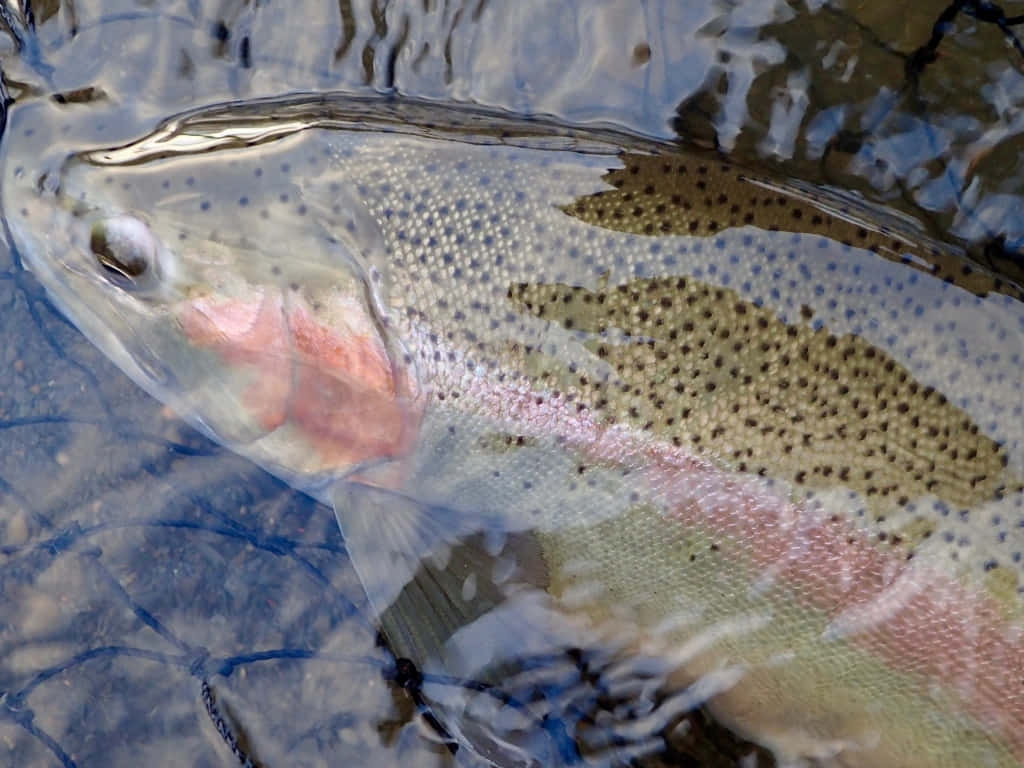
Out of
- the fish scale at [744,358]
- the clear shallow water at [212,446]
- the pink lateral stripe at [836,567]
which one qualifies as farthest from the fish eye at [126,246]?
the pink lateral stripe at [836,567]

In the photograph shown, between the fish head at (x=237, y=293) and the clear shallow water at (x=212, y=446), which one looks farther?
the clear shallow water at (x=212, y=446)

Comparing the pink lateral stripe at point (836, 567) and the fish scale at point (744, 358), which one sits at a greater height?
the fish scale at point (744, 358)

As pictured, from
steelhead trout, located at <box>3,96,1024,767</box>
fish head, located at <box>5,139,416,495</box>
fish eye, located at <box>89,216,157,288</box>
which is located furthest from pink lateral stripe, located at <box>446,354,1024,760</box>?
fish eye, located at <box>89,216,157,288</box>

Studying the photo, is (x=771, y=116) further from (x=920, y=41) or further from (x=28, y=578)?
(x=28, y=578)

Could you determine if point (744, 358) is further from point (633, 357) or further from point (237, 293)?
point (237, 293)

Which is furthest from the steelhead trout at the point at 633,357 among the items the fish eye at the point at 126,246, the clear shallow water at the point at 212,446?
the clear shallow water at the point at 212,446

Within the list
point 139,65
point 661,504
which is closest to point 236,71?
point 139,65

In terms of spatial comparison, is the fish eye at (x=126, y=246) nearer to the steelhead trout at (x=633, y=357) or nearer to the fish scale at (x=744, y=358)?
the steelhead trout at (x=633, y=357)

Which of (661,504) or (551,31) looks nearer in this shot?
(661,504)

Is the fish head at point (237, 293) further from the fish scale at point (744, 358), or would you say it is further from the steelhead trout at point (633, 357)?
the fish scale at point (744, 358)
